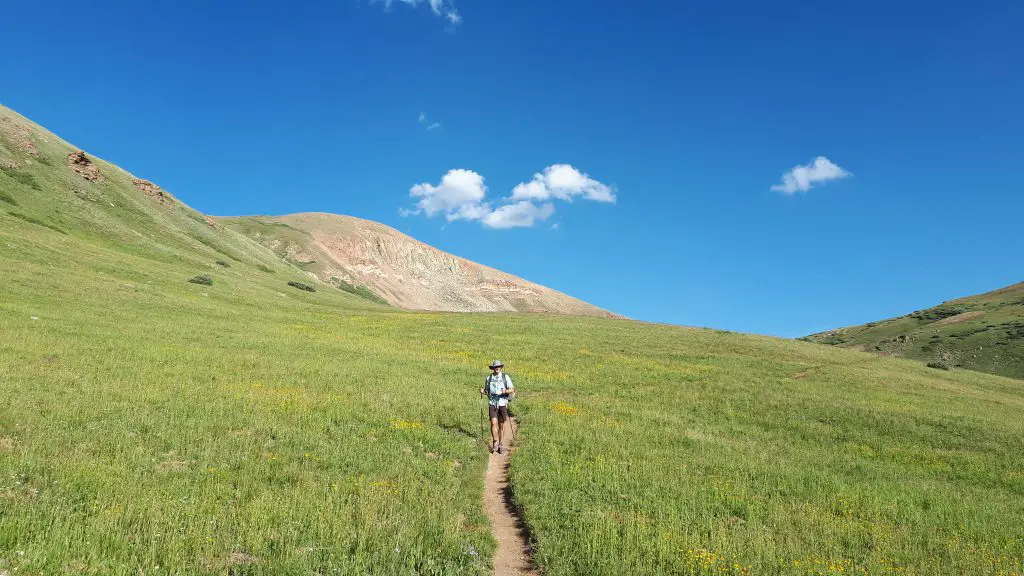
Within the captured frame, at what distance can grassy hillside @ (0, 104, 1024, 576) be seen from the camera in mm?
8453

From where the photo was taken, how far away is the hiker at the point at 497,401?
1609cm

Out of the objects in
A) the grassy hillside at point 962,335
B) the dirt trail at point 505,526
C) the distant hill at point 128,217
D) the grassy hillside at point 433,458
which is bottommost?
the dirt trail at point 505,526

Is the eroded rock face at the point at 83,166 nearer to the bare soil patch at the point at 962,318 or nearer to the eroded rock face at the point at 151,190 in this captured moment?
the eroded rock face at the point at 151,190

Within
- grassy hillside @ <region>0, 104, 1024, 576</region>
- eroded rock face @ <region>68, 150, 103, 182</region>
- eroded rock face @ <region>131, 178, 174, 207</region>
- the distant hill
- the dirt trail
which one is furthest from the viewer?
eroded rock face @ <region>131, 178, 174, 207</region>

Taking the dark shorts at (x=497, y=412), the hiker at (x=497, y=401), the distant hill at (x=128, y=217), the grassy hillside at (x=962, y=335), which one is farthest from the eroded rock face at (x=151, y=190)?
the grassy hillside at (x=962, y=335)

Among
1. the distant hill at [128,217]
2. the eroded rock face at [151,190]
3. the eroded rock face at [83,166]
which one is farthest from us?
the eroded rock face at [151,190]

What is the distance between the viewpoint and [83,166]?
8212cm

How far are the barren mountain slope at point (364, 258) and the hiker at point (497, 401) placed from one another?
125321 mm

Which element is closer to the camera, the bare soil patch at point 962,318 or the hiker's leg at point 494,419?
the hiker's leg at point 494,419

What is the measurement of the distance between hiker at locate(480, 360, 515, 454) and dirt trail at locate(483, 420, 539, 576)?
1529mm

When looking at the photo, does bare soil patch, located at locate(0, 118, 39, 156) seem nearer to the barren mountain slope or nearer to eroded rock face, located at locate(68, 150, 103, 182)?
eroded rock face, located at locate(68, 150, 103, 182)

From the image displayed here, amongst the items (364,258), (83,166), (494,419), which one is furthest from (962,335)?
(83,166)

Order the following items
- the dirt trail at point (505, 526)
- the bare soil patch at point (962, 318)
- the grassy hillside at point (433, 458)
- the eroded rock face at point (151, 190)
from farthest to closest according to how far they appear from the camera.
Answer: the bare soil patch at point (962, 318)
the eroded rock face at point (151, 190)
the dirt trail at point (505, 526)
the grassy hillside at point (433, 458)

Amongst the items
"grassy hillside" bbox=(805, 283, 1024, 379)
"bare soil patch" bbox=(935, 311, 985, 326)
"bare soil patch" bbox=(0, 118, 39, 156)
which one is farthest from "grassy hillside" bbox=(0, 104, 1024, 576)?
"bare soil patch" bbox=(935, 311, 985, 326)
